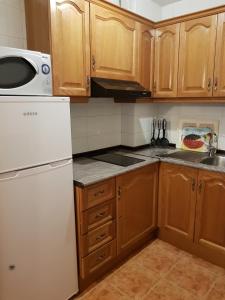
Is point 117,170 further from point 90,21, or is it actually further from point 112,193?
point 90,21

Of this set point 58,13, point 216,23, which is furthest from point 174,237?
point 58,13

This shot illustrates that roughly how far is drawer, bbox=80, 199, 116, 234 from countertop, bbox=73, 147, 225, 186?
22 cm

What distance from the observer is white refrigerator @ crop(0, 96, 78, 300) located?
121 cm

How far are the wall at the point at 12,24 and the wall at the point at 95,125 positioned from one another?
68 cm

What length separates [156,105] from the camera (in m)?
2.76

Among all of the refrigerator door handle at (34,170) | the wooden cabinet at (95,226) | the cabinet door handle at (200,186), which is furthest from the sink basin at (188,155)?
the refrigerator door handle at (34,170)

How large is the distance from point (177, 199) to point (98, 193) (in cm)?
85

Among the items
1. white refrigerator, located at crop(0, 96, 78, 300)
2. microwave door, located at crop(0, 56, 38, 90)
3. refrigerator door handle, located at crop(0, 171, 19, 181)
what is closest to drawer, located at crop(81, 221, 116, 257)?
white refrigerator, located at crop(0, 96, 78, 300)

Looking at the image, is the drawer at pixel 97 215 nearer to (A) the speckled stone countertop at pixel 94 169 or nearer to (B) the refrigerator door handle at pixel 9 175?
(A) the speckled stone countertop at pixel 94 169

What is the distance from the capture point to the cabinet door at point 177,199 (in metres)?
2.06

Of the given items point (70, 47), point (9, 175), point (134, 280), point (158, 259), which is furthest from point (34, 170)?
point (158, 259)

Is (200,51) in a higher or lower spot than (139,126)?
higher

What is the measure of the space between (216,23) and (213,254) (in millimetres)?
1984

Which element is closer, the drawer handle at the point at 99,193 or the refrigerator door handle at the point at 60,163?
the refrigerator door handle at the point at 60,163
